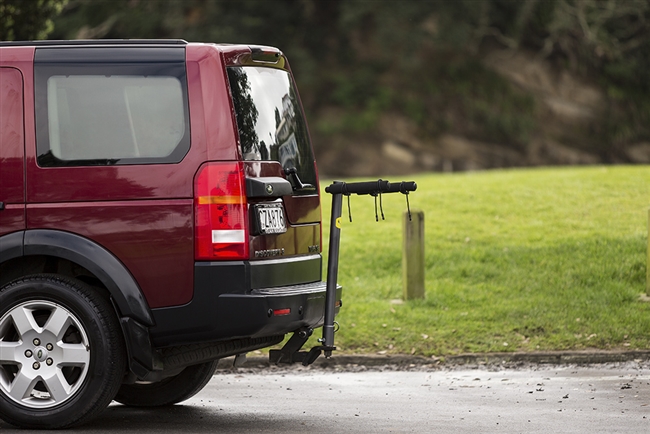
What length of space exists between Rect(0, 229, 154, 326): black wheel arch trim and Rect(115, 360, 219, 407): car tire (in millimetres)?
1203

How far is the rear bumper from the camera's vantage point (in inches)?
235

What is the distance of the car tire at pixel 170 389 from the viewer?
718 cm

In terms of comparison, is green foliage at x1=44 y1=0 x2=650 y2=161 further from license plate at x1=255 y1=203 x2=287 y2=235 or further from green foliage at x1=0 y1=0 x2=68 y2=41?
license plate at x1=255 y1=203 x2=287 y2=235

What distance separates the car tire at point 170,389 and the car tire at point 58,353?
107 centimetres

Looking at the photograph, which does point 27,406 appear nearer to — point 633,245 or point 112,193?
point 112,193

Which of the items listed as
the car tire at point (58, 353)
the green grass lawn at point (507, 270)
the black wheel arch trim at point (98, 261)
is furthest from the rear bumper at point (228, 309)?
the green grass lawn at point (507, 270)

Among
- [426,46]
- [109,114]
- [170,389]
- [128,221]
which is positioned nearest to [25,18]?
[170,389]

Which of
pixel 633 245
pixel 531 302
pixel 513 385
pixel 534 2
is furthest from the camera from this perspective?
pixel 534 2

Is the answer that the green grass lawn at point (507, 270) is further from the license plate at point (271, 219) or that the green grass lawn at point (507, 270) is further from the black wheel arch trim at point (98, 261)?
the black wheel arch trim at point (98, 261)

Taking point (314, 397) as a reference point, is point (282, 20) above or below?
above

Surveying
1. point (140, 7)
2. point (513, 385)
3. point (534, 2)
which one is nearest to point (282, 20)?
point (140, 7)

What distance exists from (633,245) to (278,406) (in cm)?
639

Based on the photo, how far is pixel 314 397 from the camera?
770cm

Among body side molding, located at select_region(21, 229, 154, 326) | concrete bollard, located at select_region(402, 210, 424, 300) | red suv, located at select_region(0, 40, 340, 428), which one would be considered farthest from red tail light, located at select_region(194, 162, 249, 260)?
concrete bollard, located at select_region(402, 210, 424, 300)
